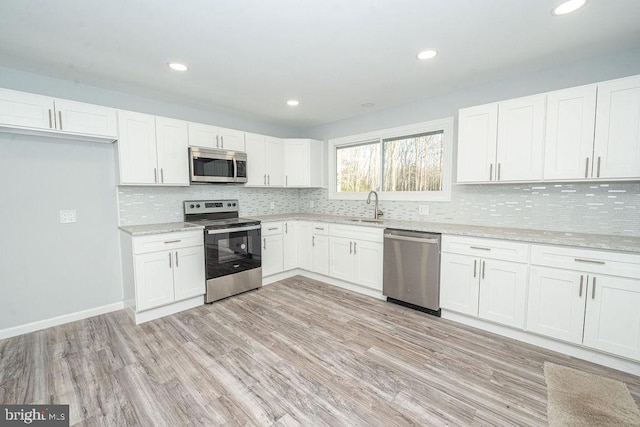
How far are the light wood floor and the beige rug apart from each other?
10cm

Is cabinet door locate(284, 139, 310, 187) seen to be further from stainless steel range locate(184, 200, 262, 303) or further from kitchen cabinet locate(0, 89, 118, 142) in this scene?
kitchen cabinet locate(0, 89, 118, 142)

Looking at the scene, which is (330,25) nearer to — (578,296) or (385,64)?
(385,64)

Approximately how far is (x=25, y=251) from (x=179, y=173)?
1.62m

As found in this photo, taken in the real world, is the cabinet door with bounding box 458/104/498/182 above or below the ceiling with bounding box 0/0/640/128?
below

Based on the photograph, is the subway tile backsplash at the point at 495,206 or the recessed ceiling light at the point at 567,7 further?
the subway tile backsplash at the point at 495,206

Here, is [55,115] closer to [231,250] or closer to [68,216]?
[68,216]

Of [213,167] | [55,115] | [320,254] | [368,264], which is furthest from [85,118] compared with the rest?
[368,264]

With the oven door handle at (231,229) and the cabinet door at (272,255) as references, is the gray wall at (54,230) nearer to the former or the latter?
the oven door handle at (231,229)

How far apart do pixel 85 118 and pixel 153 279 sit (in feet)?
5.78

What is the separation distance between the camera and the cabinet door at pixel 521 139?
2.47m

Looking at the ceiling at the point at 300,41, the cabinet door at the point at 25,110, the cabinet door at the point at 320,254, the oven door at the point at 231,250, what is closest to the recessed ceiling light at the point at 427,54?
the ceiling at the point at 300,41

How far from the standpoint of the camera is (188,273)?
124 inches

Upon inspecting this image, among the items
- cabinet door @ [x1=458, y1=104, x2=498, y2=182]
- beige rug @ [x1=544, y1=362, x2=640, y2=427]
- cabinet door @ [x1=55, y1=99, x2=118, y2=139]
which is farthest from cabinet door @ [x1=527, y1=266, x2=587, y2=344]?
cabinet door @ [x1=55, y1=99, x2=118, y2=139]

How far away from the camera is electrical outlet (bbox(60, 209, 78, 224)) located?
2.86m
